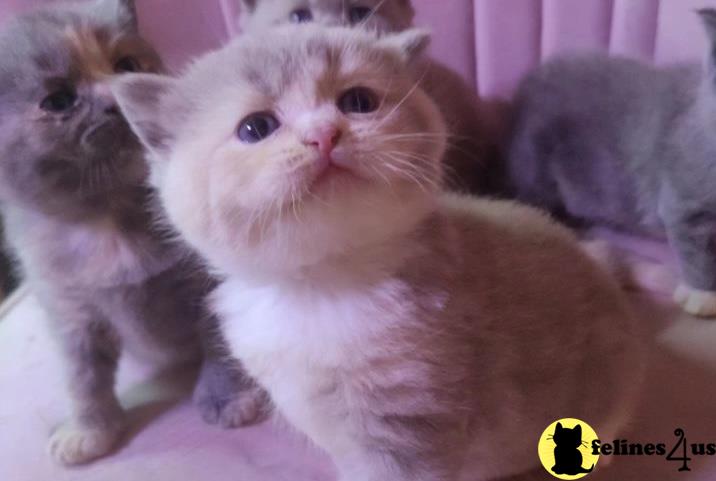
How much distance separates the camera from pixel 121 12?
3.33 ft

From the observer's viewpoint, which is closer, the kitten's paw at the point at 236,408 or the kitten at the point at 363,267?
the kitten at the point at 363,267

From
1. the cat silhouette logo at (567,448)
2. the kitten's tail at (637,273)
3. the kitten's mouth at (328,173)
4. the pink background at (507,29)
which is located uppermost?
the kitten's mouth at (328,173)

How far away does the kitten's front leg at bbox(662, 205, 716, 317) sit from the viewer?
1172mm

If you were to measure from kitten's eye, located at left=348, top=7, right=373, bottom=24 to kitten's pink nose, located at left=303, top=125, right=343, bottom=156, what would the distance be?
71cm

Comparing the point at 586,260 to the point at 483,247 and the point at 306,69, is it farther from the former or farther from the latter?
the point at 306,69

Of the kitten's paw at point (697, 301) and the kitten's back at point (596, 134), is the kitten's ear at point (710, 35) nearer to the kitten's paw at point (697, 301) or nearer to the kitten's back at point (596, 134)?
the kitten's back at point (596, 134)

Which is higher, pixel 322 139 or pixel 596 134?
pixel 322 139

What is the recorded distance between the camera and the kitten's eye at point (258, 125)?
0.67m

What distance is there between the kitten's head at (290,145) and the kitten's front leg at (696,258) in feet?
2.09

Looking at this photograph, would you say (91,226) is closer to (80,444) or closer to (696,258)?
(80,444)

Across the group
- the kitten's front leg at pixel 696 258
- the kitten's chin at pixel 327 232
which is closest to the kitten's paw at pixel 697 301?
the kitten's front leg at pixel 696 258

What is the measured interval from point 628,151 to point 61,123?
0.91 m

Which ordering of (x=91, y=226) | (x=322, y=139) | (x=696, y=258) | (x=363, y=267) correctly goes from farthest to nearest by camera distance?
(x=696, y=258) < (x=91, y=226) < (x=363, y=267) < (x=322, y=139)

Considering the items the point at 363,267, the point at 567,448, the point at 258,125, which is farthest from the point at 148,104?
the point at 567,448
